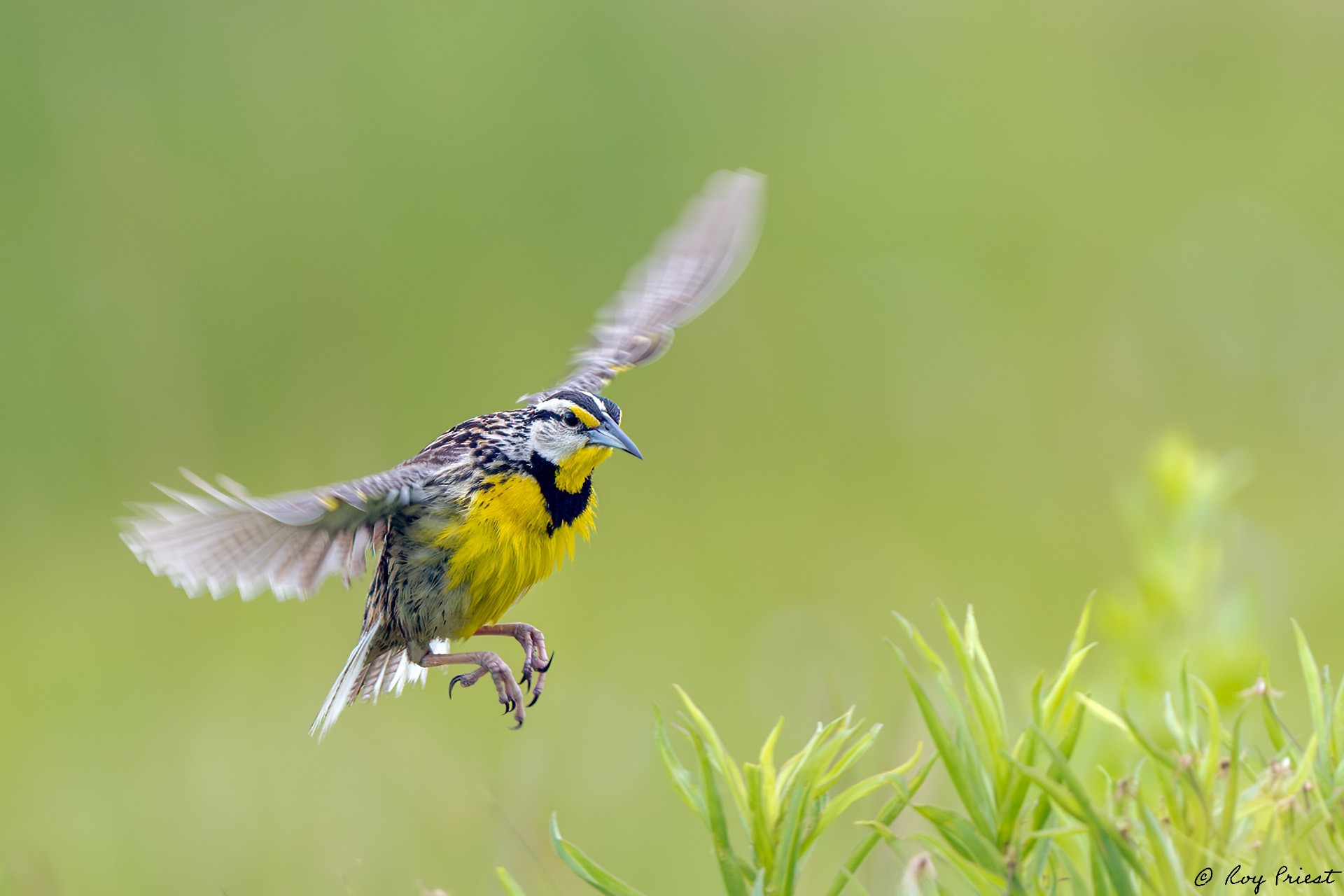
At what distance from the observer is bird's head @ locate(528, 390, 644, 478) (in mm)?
3057

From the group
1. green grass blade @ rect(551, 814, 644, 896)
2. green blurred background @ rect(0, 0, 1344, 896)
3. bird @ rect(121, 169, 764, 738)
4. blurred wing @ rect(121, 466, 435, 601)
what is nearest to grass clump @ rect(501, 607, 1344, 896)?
green grass blade @ rect(551, 814, 644, 896)

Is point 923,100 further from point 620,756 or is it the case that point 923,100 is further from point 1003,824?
point 1003,824

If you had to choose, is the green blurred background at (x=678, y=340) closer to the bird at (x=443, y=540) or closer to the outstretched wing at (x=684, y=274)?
the outstretched wing at (x=684, y=274)

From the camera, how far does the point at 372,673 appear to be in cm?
331

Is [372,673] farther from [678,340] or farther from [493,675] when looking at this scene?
[678,340]

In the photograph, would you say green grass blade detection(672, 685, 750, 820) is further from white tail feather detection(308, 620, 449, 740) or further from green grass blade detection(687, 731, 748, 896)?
white tail feather detection(308, 620, 449, 740)

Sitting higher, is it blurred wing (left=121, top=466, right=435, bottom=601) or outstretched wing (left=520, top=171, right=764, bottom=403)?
outstretched wing (left=520, top=171, right=764, bottom=403)

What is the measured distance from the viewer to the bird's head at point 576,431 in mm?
3057

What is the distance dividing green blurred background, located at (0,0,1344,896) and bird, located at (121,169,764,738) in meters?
1.53

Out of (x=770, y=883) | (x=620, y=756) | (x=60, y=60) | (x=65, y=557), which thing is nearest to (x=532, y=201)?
(x=60, y=60)

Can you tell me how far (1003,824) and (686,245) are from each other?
3.07 metres

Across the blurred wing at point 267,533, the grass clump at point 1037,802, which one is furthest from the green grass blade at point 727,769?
the blurred wing at point 267,533

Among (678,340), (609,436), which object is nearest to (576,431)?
(609,436)

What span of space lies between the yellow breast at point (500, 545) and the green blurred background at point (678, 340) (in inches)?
67.7
